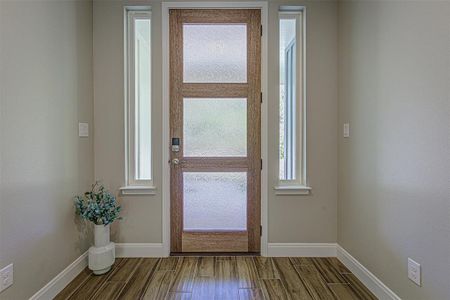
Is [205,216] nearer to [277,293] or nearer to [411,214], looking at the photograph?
[277,293]

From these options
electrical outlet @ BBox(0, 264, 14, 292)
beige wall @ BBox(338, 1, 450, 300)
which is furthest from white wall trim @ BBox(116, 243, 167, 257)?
beige wall @ BBox(338, 1, 450, 300)

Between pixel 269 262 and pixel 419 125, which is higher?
pixel 419 125

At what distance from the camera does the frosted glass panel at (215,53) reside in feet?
8.95

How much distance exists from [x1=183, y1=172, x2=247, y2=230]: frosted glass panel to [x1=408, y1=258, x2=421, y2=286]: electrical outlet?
4.65 ft

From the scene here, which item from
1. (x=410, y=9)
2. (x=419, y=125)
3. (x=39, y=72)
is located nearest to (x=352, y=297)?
(x=419, y=125)

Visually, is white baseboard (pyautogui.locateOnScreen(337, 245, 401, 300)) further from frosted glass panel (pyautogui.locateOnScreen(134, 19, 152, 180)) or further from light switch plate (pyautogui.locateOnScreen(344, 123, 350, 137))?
frosted glass panel (pyautogui.locateOnScreen(134, 19, 152, 180))

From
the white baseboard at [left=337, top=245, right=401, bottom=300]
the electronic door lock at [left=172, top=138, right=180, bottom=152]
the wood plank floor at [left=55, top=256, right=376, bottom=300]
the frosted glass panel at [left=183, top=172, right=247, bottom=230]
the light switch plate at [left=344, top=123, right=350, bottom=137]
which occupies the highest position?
the light switch plate at [left=344, top=123, right=350, bottom=137]

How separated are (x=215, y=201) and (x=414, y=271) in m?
1.68

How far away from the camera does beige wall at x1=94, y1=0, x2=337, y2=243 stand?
2.66 metres

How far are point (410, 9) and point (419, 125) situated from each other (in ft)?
2.37

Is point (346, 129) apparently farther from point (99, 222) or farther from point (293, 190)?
point (99, 222)

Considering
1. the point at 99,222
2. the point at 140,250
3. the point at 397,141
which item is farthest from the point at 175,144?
the point at 397,141

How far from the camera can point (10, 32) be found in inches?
64.1

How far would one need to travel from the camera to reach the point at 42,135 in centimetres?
193
